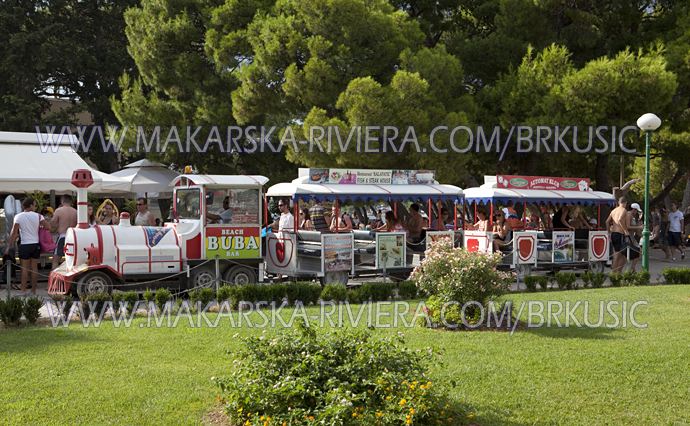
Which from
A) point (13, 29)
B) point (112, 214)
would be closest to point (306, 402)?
point (112, 214)

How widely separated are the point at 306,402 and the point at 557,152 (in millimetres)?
19370

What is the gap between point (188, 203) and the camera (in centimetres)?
1454

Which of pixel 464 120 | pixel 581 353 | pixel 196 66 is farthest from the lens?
pixel 196 66

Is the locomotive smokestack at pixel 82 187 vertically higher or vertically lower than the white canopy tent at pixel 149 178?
lower

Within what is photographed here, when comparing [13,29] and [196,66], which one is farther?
[13,29]

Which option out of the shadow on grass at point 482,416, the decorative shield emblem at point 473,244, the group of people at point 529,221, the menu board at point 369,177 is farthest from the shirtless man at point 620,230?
the shadow on grass at point 482,416

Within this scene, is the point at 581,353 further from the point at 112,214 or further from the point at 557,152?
the point at 557,152

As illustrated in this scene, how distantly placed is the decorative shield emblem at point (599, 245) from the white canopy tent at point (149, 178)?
1185 cm

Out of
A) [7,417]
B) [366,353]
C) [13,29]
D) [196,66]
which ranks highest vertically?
[13,29]

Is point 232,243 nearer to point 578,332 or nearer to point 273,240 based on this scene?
point 273,240

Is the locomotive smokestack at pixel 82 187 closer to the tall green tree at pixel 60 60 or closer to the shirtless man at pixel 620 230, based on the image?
the shirtless man at pixel 620 230

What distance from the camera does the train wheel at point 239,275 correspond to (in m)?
14.5

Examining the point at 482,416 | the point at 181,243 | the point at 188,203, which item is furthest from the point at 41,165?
the point at 482,416

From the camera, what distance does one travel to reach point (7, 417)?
19.7 ft
